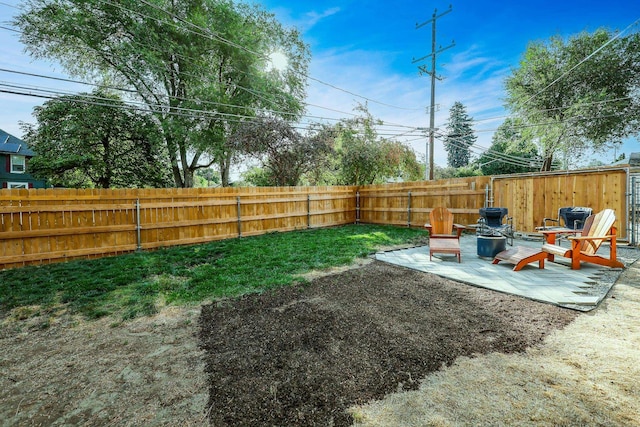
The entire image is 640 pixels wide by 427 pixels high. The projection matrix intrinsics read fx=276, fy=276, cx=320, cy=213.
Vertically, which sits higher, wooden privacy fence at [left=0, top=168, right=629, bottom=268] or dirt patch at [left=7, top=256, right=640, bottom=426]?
wooden privacy fence at [left=0, top=168, right=629, bottom=268]

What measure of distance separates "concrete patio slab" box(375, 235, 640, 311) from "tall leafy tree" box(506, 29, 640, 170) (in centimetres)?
1158

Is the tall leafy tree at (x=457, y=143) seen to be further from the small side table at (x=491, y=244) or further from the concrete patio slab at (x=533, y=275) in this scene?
the small side table at (x=491, y=244)

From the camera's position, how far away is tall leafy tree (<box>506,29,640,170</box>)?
510 inches

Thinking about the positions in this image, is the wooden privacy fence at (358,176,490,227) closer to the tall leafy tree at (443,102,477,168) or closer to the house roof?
the house roof

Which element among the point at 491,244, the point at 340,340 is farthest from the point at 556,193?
the point at 340,340

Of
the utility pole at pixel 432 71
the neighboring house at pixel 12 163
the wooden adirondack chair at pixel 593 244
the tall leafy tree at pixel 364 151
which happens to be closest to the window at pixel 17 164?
the neighboring house at pixel 12 163

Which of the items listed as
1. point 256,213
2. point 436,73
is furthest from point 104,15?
point 436,73

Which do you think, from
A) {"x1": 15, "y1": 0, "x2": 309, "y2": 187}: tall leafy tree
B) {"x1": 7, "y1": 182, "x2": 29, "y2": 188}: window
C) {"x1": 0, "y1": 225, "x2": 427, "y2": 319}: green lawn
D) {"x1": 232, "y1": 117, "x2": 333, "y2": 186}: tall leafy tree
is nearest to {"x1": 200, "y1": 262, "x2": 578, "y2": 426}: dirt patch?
{"x1": 0, "y1": 225, "x2": 427, "y2": 319}: green lawn

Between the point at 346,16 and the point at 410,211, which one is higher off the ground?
the point at 346,16

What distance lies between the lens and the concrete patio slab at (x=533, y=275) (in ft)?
10.5

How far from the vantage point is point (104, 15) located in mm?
11164

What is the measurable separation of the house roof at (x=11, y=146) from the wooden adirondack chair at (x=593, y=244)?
25.5 metres

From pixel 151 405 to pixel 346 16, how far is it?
10.9 m

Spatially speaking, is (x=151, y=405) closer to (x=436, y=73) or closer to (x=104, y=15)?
(x=436, y=73)
